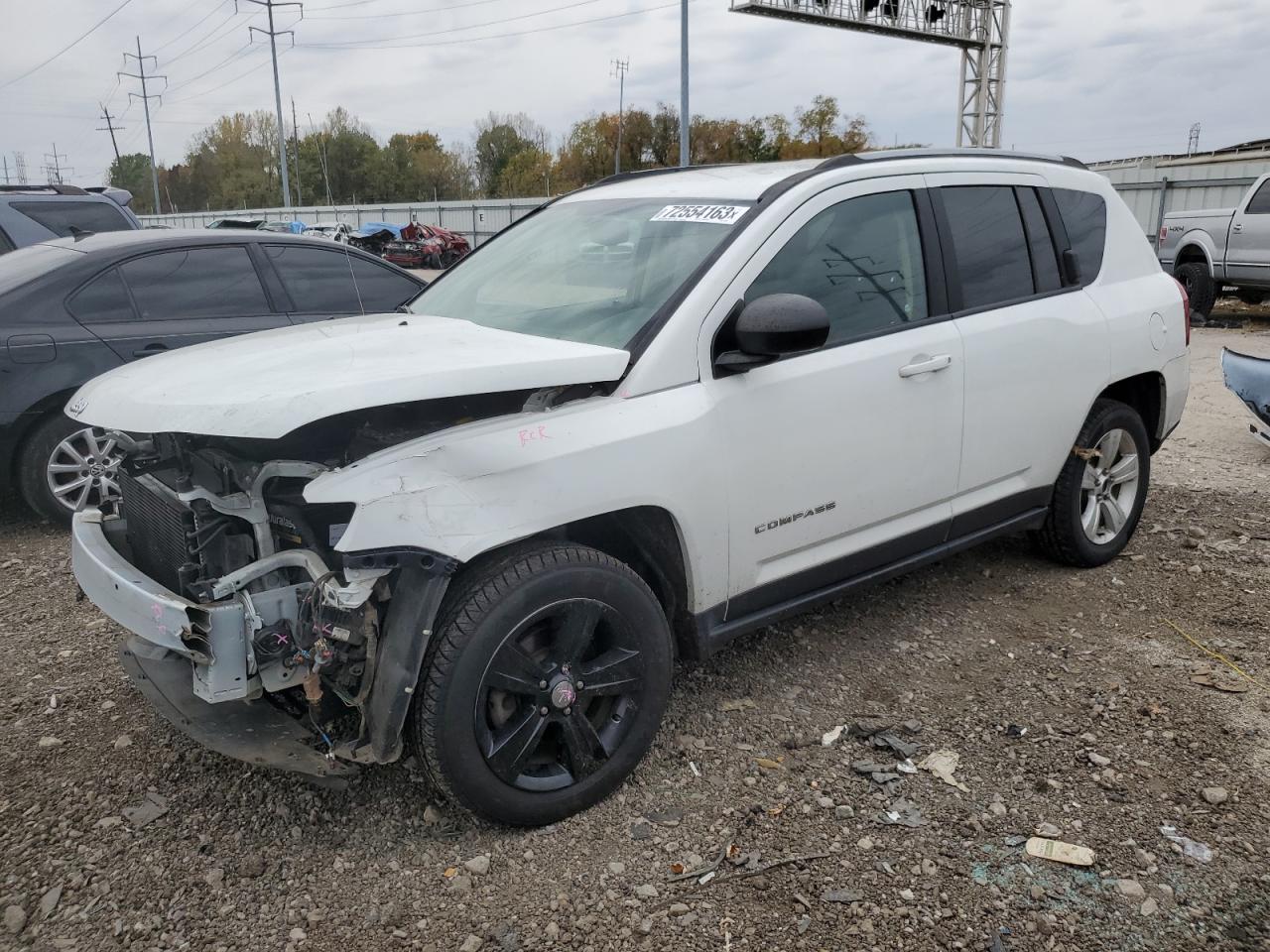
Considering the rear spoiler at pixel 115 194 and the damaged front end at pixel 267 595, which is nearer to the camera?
the damaged front end at pixel 267 595

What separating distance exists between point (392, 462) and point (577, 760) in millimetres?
1024

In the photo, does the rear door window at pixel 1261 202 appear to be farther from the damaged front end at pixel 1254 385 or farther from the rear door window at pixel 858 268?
the rear door window at pixel 858 268

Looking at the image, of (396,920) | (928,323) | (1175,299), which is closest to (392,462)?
(396,920)

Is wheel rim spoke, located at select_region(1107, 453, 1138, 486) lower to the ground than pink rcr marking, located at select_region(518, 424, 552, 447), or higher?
lower

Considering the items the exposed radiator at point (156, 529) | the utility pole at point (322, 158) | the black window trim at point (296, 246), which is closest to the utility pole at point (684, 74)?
the black window trim at point (296, 246)

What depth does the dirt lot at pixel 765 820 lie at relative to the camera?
8.10 ft

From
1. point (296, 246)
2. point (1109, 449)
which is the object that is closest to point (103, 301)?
point (296, 246)

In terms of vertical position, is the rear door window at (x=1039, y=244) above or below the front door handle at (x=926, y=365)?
above

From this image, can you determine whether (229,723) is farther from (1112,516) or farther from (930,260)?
(1112,516)

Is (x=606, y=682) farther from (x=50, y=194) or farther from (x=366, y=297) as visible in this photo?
(x=50, y=194)

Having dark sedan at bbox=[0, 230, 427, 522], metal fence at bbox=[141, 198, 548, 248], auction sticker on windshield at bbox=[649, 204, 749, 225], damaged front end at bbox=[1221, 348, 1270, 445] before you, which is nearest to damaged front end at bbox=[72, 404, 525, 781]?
auction sticker on windshield at bbox=[649, 204, 749, 225]

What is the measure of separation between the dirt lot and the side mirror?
4.36 ft

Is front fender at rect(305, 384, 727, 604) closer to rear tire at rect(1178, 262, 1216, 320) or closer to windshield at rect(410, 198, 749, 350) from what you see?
windshield at rect(410, 198, 749, 350)

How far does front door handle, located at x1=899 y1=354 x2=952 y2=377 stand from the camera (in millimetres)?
3443
